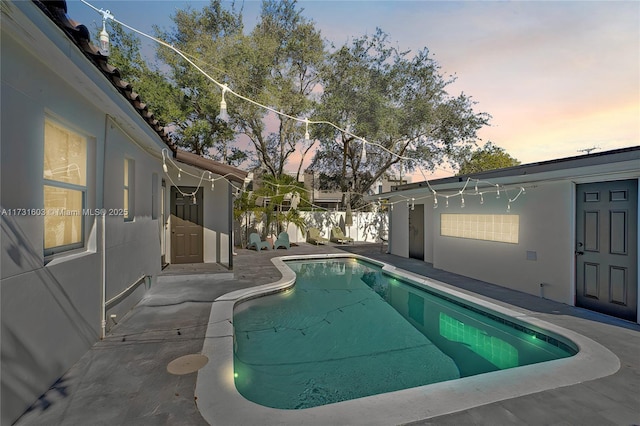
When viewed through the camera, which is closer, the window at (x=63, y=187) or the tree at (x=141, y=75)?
the window at (x=63, y=187)

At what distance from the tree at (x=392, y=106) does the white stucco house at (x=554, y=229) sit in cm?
917

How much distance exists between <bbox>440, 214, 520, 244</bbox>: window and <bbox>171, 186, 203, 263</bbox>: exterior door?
802cm

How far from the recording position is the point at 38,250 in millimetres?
2762

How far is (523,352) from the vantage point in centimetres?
455

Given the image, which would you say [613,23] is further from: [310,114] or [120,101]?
[310,114]

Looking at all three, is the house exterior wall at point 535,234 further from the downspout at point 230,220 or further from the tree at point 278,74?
the tree at point 278,74

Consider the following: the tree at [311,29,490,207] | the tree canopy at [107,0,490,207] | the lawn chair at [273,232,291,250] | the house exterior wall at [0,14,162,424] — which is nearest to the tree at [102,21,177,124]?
the tree canopy at [107,0,490,207]

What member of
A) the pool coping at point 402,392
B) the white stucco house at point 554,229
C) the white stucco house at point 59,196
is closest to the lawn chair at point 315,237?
the white stucco house at point 554,229

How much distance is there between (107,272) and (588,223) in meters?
8.73

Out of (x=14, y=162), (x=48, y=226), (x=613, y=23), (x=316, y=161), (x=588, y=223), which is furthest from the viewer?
(x=316, y=161)

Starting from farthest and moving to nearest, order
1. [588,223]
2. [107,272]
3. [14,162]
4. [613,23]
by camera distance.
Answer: [613,23] < [588,223] < [107,272] < [14,162]

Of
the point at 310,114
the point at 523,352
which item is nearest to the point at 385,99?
the point at 310,114

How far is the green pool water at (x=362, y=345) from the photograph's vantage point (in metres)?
3.68

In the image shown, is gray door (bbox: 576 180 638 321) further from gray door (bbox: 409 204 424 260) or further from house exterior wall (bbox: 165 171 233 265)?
house exterior wall (bbox: 165 171 233 265)
